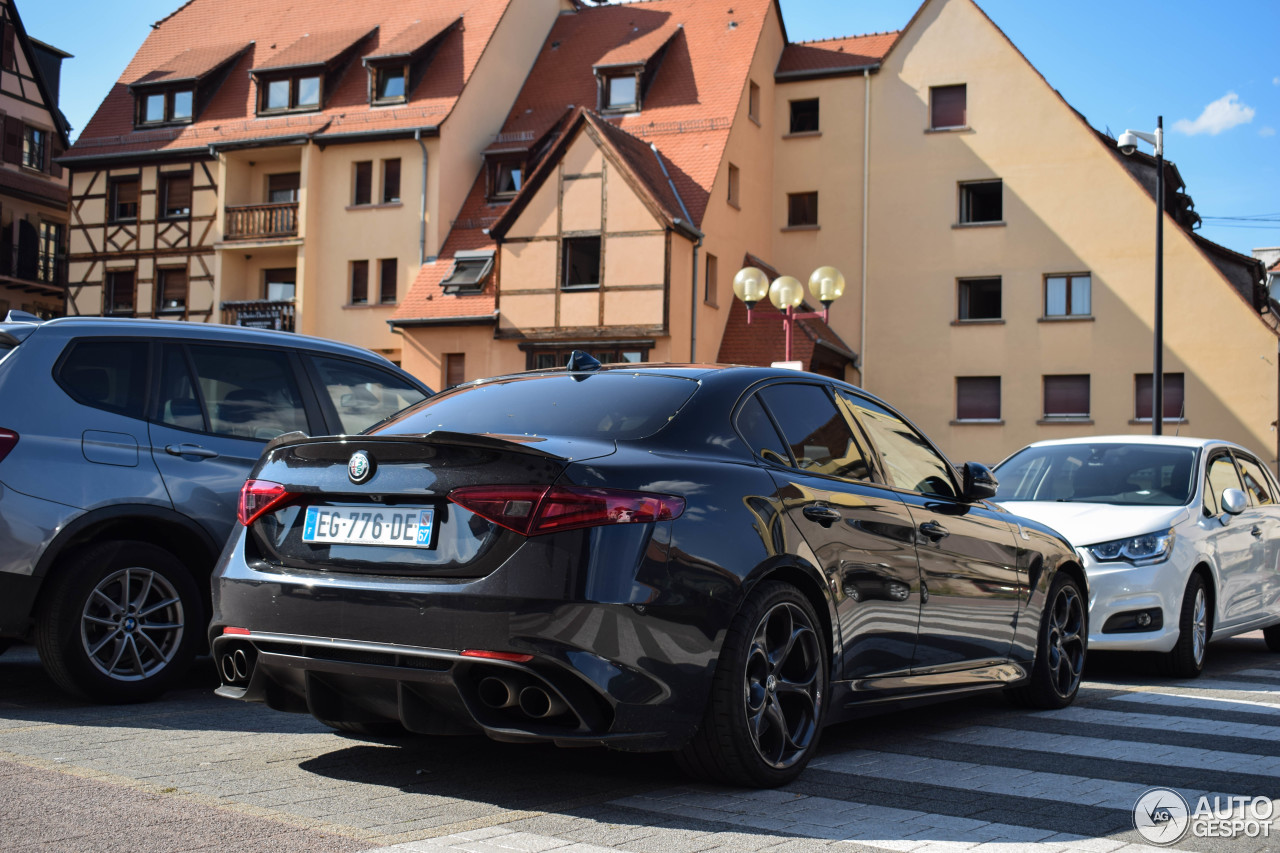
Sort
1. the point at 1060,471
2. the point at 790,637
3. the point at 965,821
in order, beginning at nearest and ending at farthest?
the point at 965,821, the point at 790,637, the point at 1060,471

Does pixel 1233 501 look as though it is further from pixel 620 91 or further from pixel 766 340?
pixel 620 91

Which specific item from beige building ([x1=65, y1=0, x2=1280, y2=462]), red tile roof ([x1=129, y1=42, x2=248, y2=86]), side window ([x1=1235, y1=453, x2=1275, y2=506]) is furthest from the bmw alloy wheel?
red tile roof ([x1=129, y1=42, x2=248, y2=86])

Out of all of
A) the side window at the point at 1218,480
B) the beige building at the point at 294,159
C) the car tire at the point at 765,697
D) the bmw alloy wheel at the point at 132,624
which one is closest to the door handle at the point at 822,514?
the car tire at the point at 765,697

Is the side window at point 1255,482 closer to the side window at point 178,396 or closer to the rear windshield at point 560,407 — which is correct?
the rear windshield at point 560,407

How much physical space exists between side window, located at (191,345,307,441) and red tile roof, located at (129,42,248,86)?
3714 cm

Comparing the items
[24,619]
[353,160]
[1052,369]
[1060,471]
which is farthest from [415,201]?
[24,619]

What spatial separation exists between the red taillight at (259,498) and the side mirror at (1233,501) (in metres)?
7.13

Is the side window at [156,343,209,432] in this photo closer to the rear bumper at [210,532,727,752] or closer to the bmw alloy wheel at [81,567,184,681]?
the bmw alloy wheel at [81,567,184,681]

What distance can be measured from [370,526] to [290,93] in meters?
38.4

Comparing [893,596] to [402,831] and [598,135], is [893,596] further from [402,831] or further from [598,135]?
[598,135]

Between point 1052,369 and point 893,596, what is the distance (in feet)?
104

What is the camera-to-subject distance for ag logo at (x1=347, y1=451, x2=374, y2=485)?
4.58 meters

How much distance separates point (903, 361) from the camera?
122 ft

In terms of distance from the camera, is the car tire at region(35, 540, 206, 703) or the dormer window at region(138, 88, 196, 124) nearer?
the car tire at region(35, 540, 206, 703)
